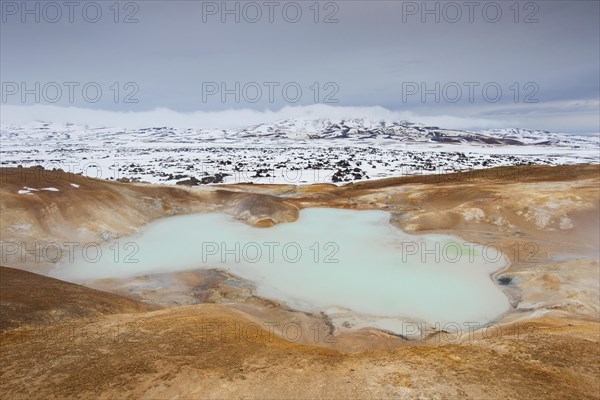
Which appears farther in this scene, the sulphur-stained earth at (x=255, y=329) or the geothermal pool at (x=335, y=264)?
the geothermal pool at (x=335, y=264)

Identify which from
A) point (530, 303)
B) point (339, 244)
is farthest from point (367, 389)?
point (339, 244)

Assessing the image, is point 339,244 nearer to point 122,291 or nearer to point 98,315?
point 122,291

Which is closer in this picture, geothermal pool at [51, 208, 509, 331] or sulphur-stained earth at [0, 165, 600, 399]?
sulphur-stained earth at [0, 165, 600, 399]

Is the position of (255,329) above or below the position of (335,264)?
below

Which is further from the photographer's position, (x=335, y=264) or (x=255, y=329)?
(x=335, y=264)
